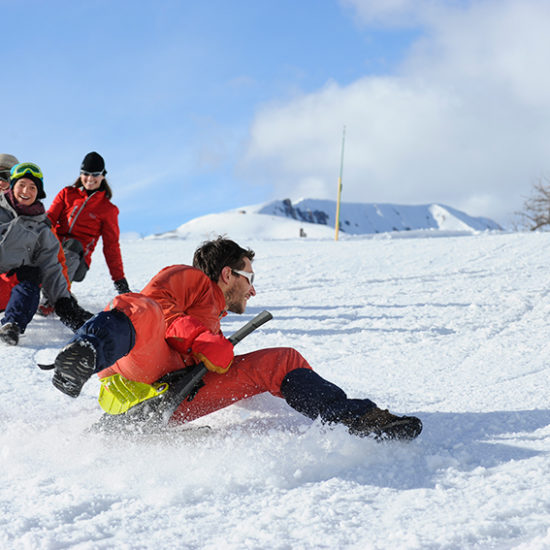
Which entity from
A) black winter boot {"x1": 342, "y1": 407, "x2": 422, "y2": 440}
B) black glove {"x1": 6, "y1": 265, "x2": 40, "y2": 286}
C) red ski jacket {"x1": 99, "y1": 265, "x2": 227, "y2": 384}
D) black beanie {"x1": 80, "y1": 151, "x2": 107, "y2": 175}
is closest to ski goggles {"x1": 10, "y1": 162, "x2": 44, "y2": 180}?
black glove {"x1": 6, "y1": 265, "x2": 40, "y2": 286}

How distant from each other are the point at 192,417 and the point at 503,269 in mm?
5917

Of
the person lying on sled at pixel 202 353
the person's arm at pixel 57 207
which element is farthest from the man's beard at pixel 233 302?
the person's arm at pixel 57 207

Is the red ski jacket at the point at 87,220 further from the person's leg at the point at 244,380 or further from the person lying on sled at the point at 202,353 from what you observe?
the person's leg at the point at 244,380

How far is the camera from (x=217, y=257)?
8.38 ft

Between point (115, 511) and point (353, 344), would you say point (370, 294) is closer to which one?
point (353, 344)

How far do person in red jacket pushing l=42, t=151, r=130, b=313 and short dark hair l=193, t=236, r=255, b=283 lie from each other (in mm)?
2504

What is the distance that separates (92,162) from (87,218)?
49cm

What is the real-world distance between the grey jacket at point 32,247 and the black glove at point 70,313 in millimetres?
51

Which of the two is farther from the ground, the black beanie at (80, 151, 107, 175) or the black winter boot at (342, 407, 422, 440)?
the black beanie at (80, 151, 107, 175)

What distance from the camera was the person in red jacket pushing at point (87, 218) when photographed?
16.3 feet

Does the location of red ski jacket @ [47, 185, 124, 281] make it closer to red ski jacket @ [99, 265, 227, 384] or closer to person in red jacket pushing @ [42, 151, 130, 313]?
person in red jacket pushing @ [42, 151, 130, 313]

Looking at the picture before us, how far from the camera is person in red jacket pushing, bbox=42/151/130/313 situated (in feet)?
16.3

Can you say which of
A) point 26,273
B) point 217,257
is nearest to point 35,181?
point 26,273

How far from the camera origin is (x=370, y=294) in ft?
20.6
